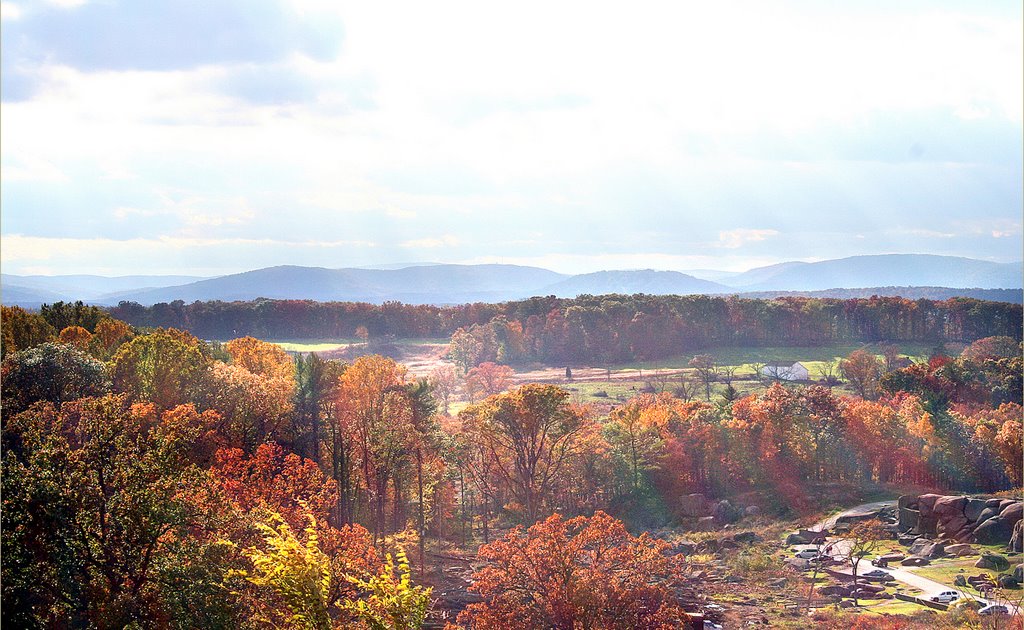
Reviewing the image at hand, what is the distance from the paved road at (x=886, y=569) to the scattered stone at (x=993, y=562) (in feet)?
10.4

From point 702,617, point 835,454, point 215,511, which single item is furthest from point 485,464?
point 215,511

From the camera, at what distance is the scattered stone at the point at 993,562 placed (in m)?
39.2

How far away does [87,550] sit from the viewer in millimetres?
18156

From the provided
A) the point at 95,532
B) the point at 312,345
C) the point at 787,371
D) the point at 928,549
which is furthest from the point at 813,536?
the point at 312,345

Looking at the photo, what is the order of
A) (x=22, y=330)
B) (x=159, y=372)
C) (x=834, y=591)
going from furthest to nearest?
(x=22, y=330), (x=159, y=372), (x=834, y=591)

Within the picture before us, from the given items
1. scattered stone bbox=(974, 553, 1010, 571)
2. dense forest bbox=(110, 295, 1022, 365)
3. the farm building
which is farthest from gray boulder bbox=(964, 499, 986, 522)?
dense forest bbox=(110, 295, 1022, 365)

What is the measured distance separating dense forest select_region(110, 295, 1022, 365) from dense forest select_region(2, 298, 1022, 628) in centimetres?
5680

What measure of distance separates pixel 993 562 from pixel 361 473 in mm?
34429

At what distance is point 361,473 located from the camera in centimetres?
4959

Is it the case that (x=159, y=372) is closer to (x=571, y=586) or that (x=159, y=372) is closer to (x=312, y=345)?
(x=571, y=586)

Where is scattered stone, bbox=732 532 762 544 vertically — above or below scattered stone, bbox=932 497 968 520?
below

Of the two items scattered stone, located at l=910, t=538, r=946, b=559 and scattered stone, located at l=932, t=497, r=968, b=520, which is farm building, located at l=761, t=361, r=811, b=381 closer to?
scattered stone, located at l=932, t=497, r=968, b=520

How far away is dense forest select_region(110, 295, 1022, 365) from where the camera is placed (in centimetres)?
13900

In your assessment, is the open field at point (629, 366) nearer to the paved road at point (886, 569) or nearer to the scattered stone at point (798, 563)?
the paved road at point (886, 569)
